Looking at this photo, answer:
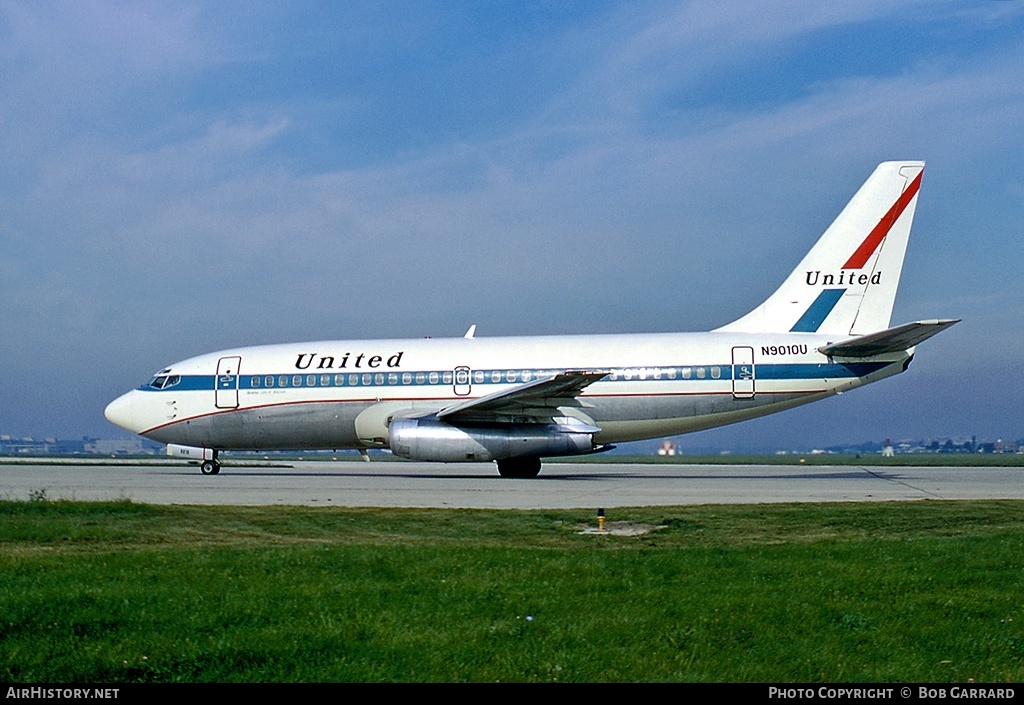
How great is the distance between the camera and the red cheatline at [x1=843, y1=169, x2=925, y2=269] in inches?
1050

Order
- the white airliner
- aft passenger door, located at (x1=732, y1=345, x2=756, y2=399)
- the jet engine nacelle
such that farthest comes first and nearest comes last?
1. aft passenger door, located at (x1=732, y1=345, x2=756, y2=399)
2. the white airliner
3. the jet engine nacelle

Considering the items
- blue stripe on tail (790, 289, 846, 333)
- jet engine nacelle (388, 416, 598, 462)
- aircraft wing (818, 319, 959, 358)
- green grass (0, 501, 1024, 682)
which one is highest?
blue stripe on tail (790, 289, 846, 333)

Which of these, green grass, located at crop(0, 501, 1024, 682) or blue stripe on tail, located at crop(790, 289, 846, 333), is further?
blue stripe on tail, located at crop(790, 289, 846, 333)

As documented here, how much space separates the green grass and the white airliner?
532 inches

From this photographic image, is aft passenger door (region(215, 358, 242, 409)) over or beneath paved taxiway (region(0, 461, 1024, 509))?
over

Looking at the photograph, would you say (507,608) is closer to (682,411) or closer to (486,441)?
(486,441)

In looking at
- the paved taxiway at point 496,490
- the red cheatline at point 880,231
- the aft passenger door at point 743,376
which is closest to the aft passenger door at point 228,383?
the paved taxiway at point 496,490

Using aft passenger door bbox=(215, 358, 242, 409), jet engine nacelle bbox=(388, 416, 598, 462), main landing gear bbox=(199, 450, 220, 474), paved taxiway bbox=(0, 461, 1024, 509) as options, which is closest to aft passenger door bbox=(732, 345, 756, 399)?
paved taxiway bbox=(0, 461, 1024, 509)

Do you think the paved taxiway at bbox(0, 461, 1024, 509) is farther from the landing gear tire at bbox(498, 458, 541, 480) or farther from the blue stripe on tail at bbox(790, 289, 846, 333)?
the blue stripe on tail at bbox(790, 289, 846, 333)

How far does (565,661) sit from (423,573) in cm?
279

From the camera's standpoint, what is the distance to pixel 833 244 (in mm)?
26953

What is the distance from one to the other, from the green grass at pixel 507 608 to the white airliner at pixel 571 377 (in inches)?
532

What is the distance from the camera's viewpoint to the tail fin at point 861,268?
87.1ft
